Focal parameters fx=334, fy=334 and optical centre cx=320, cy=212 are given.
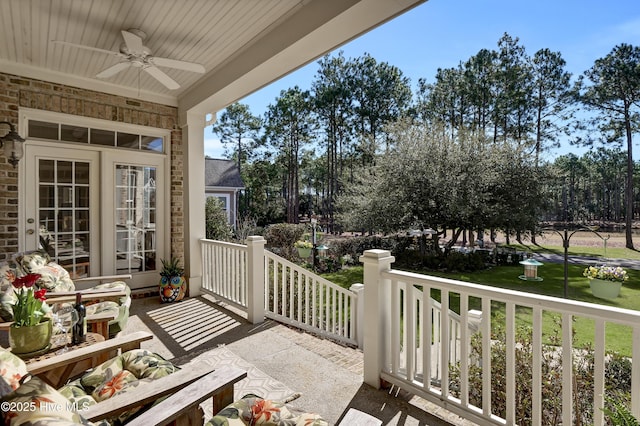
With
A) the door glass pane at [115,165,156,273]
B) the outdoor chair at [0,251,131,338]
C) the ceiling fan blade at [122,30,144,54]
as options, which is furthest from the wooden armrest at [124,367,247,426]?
the door glass pane at [115,165,156,273]

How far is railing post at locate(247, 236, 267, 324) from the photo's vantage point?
3.78 m

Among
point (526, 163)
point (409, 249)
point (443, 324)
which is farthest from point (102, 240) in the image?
point (526, 163)

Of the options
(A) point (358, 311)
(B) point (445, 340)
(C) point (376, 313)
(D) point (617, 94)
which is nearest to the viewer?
(B) point (445, 340)

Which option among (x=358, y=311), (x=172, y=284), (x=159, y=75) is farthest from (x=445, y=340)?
(x=172, y=284)

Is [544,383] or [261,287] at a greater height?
[261,287]

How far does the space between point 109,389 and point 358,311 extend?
9.05ft

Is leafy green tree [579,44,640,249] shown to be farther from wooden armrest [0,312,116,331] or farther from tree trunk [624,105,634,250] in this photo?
wooden armrest [0,312,116,331]

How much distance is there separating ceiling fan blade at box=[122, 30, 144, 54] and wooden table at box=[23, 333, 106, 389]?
94.5 inches

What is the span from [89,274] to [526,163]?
1170 centimetres

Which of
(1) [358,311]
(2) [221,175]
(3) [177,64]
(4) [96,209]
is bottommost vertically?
(1) [358,311]

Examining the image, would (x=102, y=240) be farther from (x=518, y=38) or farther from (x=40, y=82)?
(x=518, y=38)

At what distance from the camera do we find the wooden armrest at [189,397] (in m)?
1.15

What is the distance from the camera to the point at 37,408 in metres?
0.82

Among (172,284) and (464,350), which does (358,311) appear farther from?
(172,284)
